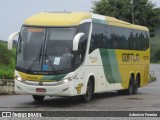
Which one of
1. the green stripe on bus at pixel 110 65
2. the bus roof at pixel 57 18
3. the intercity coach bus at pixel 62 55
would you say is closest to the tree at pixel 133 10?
the green stripe on bus at pixel 110 65

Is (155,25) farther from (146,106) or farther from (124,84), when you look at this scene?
(146,106)

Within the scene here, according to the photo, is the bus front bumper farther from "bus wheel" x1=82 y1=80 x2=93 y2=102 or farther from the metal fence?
the metal fence

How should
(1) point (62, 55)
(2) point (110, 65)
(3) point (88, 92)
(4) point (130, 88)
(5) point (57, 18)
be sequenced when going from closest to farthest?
(1) point (62, 55) → (5) point (57, 18) → (3) point (88, 92) → (2) point (110, 65) → (4) point (130, 88)

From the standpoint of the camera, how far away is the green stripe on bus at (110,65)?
22077mm

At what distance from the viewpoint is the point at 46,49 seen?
1848cm

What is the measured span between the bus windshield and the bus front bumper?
500 millimetres

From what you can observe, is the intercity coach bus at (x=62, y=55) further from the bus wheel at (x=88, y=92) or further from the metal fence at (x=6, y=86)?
the metal fence at (x=6, y=86)

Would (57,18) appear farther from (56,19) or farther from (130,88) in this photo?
(130,88)

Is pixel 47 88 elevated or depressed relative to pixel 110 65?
depressed

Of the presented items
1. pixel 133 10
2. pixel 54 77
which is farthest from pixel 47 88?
pixel 133 10

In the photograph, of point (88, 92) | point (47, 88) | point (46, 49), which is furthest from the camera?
point (88, 92)

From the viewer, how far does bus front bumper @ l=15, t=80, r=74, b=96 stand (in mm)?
18047

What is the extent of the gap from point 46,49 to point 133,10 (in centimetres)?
4525

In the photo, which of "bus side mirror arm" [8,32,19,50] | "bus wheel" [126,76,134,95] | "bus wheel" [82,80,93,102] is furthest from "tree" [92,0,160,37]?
"bus side mirror arm" [8,32,19,50]
